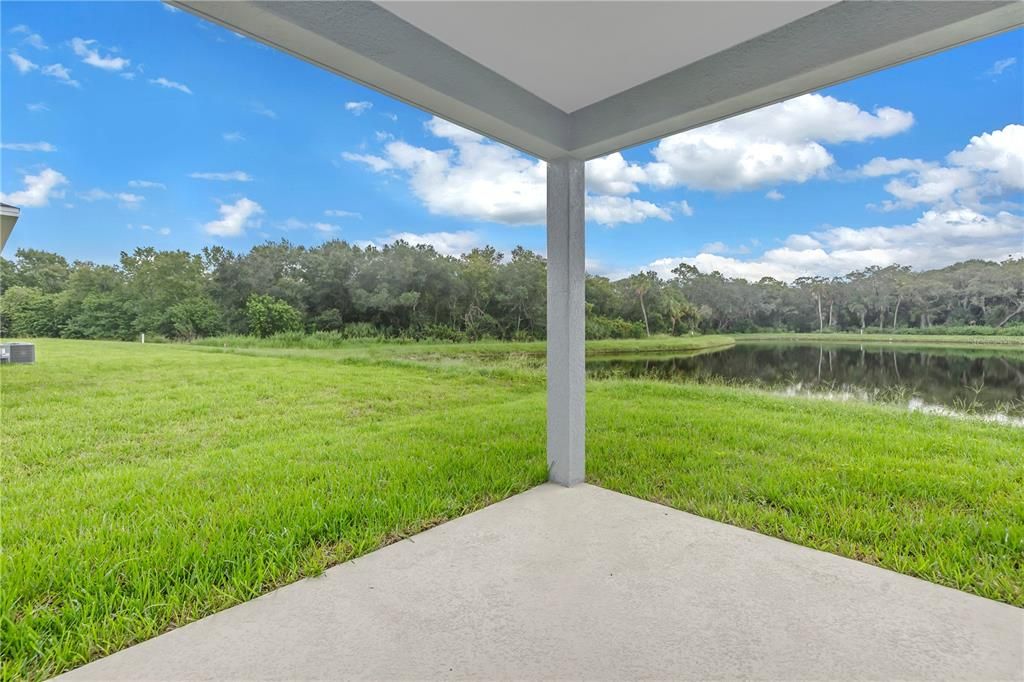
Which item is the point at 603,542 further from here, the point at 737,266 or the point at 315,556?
the point at 737,266

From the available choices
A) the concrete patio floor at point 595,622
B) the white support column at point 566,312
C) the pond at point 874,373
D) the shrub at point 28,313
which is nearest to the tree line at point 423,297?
the shrub at point 28,313

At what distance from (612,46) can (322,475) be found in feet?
9.49

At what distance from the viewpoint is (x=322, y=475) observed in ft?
9.66

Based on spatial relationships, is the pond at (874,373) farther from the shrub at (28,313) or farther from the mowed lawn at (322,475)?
the shrub at (28,313)

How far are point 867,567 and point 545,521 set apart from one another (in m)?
1.51

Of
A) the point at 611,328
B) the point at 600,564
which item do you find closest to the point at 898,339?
the point at 611,328

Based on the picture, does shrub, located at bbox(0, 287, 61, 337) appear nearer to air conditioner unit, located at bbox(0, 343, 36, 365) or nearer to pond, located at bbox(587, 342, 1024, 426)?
air conditioner unit, located at bbox(0, 343, 36, 365)

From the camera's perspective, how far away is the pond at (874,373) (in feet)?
9.84

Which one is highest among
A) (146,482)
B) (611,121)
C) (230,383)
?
(611,121)

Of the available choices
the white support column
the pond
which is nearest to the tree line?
the pond

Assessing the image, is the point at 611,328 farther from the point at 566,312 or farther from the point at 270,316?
the point at 270,316

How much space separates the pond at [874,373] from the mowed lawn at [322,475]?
5.0 inches

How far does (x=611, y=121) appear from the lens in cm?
262

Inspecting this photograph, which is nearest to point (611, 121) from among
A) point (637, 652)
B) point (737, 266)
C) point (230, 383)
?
point (737, 266)
